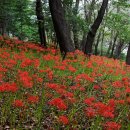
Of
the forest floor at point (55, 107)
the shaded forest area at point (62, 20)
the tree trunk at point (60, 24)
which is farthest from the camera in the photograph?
the shaded forest area at point (62, 20)

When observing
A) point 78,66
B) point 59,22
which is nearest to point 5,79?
point 78,66

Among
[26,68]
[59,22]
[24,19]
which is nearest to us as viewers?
[26,68]

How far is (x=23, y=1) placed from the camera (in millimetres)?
23359

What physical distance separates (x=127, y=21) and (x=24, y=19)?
1219 centimetres

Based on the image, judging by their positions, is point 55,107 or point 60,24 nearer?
point 55,107

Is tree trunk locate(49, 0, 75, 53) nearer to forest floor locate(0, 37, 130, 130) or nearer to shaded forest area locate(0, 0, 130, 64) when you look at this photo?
shaded forest area locate(0, 0, 130, 64)

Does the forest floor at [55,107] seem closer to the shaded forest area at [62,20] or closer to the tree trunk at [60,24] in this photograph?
the tree trunk at [60,24]

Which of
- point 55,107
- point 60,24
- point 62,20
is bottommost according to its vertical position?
point 55,107

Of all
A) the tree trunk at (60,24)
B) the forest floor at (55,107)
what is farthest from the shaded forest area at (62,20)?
the forest floor at (55,107)

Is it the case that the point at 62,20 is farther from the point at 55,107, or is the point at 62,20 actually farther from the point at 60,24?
the point at 55,107

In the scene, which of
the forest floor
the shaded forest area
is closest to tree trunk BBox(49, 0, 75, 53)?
the shaded forest area

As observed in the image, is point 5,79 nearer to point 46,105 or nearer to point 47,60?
point 46,105

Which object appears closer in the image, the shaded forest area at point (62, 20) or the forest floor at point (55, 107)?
the forest floor at point (55, 107)

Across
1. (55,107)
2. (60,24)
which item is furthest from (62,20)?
(55,107)
